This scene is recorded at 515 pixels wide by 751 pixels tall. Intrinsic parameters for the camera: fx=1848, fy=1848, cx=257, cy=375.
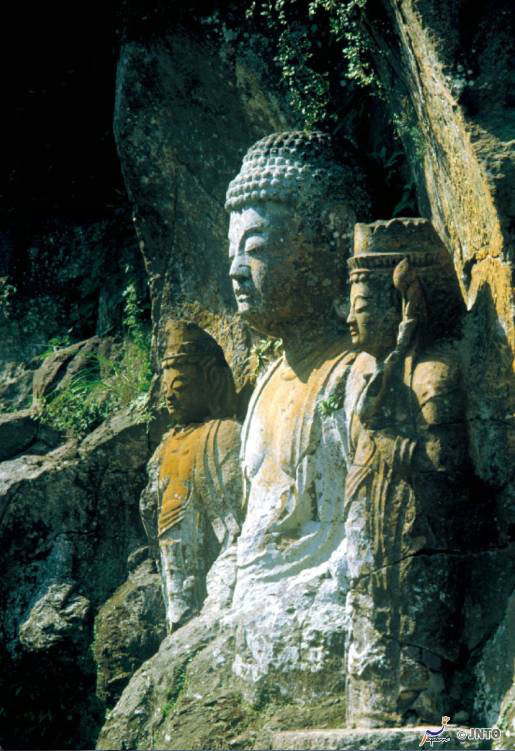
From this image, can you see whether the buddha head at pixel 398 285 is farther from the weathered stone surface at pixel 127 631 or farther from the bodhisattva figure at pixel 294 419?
the weathered stone surface at pixel 127 631

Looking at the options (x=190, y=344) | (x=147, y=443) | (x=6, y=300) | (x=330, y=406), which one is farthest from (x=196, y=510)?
(x=6, y=300)

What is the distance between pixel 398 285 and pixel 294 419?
2.91 ft

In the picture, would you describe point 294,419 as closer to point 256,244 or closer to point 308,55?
point 256,244

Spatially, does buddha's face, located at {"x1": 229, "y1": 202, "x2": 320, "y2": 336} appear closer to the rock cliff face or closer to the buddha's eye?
the buddha's eye

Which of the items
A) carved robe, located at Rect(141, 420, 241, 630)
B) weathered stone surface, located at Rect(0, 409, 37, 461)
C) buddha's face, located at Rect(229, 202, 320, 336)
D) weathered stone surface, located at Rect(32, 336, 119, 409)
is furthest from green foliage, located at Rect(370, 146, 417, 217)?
weathered stone surface, located at Rect(0, 409, 37, 461)

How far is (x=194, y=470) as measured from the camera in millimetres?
8984

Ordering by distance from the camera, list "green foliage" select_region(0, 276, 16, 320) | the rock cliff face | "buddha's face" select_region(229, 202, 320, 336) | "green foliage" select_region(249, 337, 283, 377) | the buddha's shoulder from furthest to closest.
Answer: "green foliage" select_region(0, 276, 16, 320), "green foliage" select_region(249, 337, 283, 377), "buddha's face" select_region(229, 202, 320, 336), the rock cliff face, the buddha's shoulder

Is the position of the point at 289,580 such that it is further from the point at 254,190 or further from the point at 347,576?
the point at 254,190

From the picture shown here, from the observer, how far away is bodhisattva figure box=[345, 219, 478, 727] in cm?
723

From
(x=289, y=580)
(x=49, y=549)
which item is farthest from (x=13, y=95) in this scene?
(x=289, y=580)

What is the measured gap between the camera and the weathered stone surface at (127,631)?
365 inches

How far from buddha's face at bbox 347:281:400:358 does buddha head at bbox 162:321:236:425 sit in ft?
5.34

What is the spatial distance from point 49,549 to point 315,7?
3200 mm

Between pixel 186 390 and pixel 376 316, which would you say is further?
pixel 186 390
